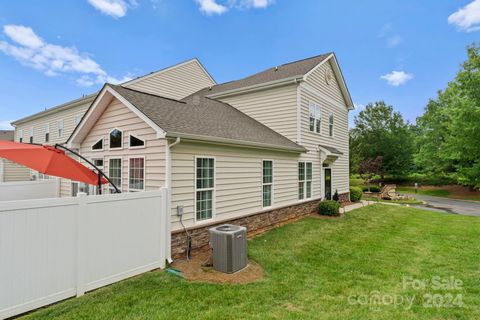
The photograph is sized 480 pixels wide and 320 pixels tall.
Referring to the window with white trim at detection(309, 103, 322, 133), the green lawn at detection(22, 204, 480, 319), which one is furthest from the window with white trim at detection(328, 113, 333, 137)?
the green lawn at detection(22, 204, 480, 319)

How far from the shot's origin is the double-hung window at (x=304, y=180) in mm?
11508

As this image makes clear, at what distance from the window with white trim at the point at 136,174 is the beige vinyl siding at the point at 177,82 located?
356 inches

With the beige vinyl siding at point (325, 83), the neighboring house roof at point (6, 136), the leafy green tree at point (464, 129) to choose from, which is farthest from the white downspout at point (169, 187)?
the neighboring house roof at point (6, 136)

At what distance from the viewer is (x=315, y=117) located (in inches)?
497

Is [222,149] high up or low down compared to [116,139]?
down

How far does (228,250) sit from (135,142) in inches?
155

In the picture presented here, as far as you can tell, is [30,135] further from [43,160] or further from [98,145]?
[43,160]

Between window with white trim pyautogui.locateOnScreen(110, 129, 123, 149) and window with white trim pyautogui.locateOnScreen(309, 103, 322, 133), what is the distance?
8807mm

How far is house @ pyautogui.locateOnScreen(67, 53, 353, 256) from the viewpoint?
6.17 metres

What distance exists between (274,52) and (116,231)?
22.6 meters

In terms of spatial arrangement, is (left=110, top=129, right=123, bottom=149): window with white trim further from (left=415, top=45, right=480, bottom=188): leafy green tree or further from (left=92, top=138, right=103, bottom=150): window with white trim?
(left=415, top=45, right=480, bottom=188): leafy green tree

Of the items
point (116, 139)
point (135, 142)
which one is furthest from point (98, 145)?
point (135, 142)

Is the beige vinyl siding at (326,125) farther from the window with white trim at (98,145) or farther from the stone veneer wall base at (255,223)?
the window with white trim at (98,145)

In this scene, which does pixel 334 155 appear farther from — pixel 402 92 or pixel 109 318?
pixel 402 92
